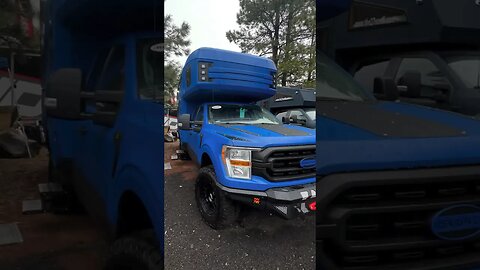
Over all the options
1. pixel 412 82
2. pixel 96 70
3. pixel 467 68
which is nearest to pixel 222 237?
pixel 96 70

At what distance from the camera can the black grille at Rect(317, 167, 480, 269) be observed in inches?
53.1

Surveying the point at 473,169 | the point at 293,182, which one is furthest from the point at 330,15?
the point at 473,169

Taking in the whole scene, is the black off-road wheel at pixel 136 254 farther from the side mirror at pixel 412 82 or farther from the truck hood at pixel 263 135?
the side mirror at pixel 412 82

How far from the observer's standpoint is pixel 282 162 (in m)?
1.21

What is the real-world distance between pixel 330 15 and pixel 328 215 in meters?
0.71

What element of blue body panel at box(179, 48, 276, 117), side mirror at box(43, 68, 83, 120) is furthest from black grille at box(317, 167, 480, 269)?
side mirror at box(43, 68, 83, 120)

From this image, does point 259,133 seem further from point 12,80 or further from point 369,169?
point 12,80

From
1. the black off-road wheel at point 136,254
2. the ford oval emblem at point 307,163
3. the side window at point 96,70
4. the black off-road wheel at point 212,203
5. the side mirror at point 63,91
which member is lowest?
the black off-road wheel at point 136,254

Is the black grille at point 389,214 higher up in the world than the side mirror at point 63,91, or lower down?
lower down

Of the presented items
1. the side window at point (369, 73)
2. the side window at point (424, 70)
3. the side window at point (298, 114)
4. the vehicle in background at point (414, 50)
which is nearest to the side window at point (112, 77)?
the side window at point (298, 114)

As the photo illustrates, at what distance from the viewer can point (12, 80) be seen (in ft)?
4.01

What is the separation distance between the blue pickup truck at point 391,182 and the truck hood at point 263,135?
0.18ft

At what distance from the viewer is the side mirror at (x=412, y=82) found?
1403 millimetres

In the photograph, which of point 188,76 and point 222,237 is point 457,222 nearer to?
point 222,237
